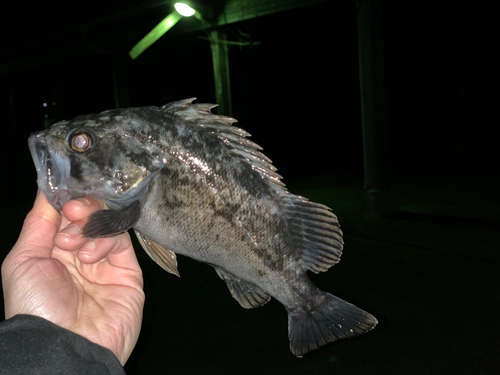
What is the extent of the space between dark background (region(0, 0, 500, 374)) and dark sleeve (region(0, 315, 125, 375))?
246 centimetres

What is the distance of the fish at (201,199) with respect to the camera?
1.79 metres

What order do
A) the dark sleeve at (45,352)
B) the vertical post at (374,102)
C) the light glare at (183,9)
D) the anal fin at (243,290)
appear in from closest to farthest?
the dark sleeve at (45,352) < the anal fin at (243,290) < the vertical post at (374,102) < the light glare at (183,9)

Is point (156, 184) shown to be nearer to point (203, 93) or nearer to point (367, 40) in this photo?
point (367, 40)

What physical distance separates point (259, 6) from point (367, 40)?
6.48 ft

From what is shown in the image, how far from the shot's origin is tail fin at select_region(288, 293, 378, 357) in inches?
75.4

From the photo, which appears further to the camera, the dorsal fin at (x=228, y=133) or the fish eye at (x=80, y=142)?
the dorsal fin at (x=228, y=133)


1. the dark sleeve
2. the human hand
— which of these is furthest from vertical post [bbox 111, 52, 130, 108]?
the dark sleeve

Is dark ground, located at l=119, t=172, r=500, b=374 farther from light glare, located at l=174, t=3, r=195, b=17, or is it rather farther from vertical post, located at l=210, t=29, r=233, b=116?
light glare, located at l=174, t=3, r=195, b=17

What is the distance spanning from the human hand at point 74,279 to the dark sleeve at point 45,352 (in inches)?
14.4

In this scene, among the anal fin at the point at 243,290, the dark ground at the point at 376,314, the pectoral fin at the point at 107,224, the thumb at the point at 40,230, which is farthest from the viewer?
the dark ground at the point at 376,314

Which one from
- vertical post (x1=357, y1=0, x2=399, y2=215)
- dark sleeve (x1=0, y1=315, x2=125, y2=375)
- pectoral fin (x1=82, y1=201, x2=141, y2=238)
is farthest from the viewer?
vertical post (x1=357, y1=0, x2=399, y2=215)

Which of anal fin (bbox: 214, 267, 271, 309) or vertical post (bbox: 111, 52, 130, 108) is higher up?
vertical post (bbox: 111, 52, 130, 108)

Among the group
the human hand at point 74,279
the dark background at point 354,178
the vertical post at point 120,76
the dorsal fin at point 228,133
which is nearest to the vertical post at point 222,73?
the dark background at point 354,178

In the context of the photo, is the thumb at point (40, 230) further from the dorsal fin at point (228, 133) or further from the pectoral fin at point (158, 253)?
the dorsal fin at point (228, 133)
